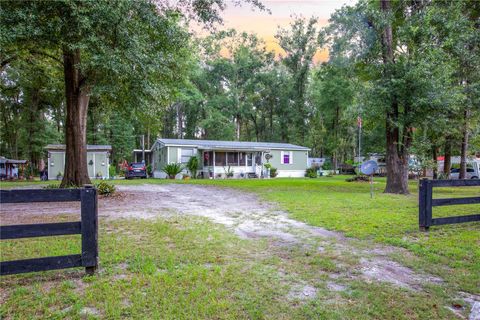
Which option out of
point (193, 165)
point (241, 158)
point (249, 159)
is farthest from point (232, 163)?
point (193, 165)

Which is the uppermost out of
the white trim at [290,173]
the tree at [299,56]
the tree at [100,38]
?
the tree at [299,56]

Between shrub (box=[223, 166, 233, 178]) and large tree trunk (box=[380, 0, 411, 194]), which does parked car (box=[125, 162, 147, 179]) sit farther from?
large tree trunk (box=[380, 0, 411, 194])

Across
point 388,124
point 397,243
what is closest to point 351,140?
point 388,124

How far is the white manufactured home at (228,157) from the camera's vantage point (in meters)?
24.3

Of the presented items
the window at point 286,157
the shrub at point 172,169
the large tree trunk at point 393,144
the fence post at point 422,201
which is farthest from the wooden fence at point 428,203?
the window at point 286,157

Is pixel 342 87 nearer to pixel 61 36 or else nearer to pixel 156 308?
pixel 61 36

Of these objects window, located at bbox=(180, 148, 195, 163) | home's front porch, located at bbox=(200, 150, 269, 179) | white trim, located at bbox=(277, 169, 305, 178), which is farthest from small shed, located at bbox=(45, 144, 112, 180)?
white trim, located at bbox=(277, 169, 305, 178)

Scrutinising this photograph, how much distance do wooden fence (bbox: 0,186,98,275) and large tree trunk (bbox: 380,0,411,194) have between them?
12385 mm

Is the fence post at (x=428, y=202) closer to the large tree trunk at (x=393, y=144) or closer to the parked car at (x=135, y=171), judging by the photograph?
the large tree trunk at (x=393, y=144)

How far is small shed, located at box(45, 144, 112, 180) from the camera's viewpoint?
2280 centimetres

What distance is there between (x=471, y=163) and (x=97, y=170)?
30324 mm

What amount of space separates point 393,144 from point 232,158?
14.6 meters

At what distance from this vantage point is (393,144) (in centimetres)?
1344

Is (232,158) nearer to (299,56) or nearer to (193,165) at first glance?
(193,165)
